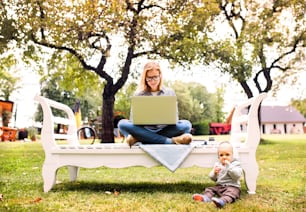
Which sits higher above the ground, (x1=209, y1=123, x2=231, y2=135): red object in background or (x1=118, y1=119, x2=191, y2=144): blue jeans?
(x1=209, y1=123, x2=231, y2=135): red object in background

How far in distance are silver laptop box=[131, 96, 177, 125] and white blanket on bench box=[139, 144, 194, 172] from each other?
→ 0.13 metres

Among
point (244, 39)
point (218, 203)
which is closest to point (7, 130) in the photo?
point (244, 39)

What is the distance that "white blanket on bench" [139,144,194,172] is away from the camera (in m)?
1.95

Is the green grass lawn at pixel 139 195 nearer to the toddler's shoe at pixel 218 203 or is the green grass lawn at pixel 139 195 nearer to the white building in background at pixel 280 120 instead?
the toddler's shoe at pixel 218 203

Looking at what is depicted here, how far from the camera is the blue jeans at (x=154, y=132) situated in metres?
2.11

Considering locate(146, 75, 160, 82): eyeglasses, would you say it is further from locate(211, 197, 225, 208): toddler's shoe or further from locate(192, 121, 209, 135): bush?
locate(192, 121, 209, 135): bush

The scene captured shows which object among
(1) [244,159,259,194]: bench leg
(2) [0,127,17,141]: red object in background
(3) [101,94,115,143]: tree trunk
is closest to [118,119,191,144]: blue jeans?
(1) [244,159,259,194]: bench leg

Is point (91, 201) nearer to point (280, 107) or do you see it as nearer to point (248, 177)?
point (248, 177)

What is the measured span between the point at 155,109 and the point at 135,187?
→ 52 centimetres

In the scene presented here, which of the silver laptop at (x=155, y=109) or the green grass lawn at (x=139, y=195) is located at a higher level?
the silver laptop at (x=155, y=109)

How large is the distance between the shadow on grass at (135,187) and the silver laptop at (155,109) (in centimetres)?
38

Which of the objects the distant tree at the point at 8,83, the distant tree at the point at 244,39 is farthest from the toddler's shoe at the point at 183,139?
the distant tree at the point at 8,83

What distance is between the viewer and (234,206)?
1.67 meters

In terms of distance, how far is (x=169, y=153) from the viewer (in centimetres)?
198
